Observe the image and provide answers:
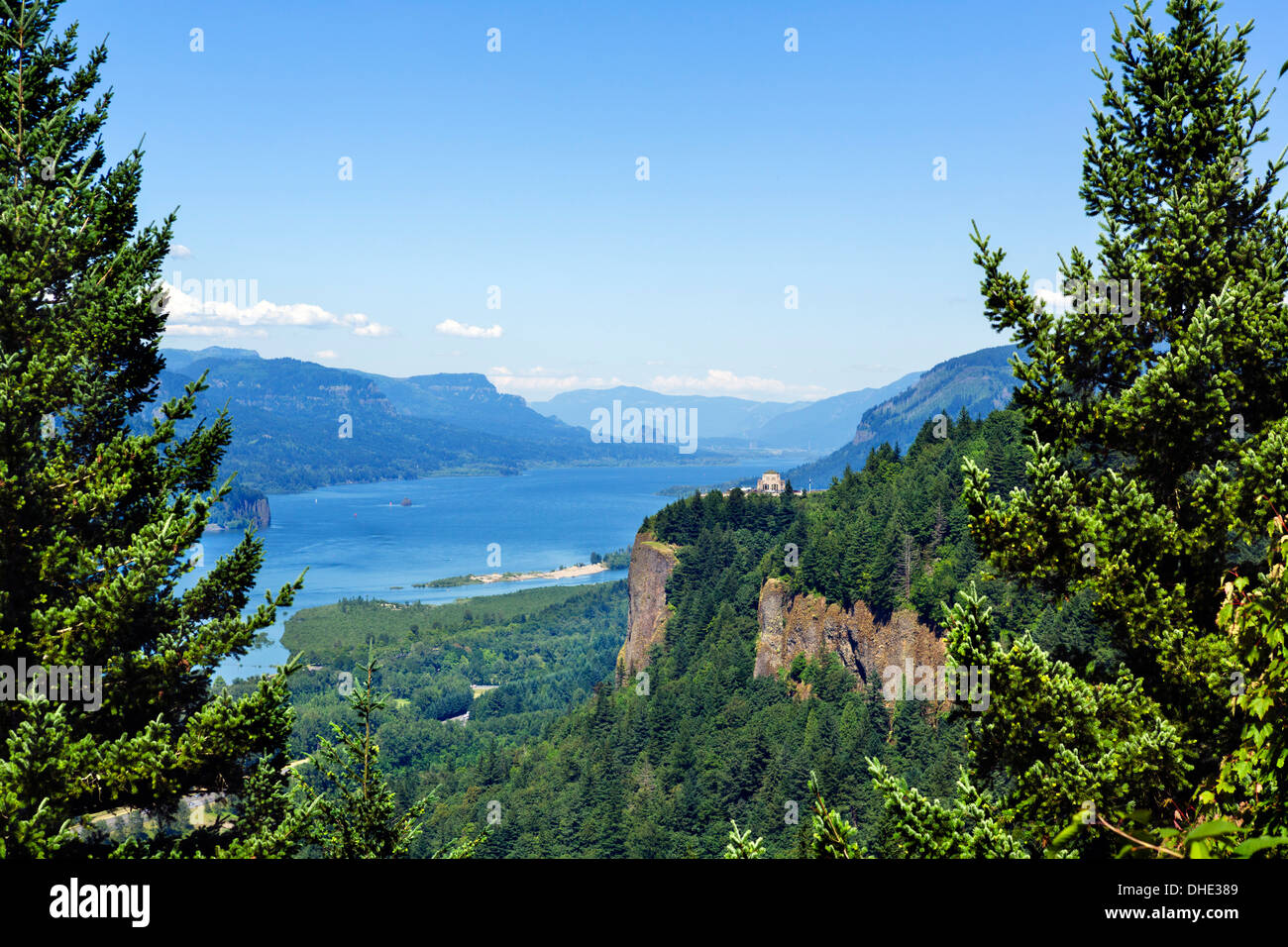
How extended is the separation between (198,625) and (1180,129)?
14.3 meters

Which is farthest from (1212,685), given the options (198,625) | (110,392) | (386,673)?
(386,673)

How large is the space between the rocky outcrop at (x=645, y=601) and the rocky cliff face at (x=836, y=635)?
57.3 ft

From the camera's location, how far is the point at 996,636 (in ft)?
31.9

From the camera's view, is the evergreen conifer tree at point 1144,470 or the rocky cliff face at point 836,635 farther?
the rocky cliff face at point 836,635

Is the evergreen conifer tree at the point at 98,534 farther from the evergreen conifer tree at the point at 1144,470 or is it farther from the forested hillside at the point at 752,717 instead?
the forested hillside at the point at 752,717

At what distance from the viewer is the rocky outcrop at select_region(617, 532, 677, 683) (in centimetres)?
9294

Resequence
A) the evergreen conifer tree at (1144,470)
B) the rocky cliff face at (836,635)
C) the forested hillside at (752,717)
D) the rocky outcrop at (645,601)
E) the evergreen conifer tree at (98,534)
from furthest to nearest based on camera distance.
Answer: the rocky outcrop at (645,601) → the rocky cliff face at (836,635) → the forested hillside at (752,717) → the evergreen conifer tree at (98,534) → the evergreen conifer tree at (1144,470)

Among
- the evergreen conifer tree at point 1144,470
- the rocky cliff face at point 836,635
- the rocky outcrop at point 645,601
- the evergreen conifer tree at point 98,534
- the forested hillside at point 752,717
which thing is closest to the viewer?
the evergreen conifer tree at point 1144,470

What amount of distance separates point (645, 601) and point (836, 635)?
2894 centimetres

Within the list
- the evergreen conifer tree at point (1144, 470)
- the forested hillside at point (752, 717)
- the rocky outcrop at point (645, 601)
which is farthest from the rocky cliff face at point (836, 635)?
the evergreen conifer tree at point (1144, 470)

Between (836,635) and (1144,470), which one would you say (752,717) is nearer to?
(836,635)

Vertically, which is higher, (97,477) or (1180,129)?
(1180,129)

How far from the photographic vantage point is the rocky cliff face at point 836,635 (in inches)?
2576
